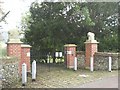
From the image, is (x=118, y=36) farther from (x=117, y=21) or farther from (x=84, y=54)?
(x=84, y=54)

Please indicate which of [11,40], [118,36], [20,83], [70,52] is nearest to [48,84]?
[20,83]

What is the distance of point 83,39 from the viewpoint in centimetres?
1562

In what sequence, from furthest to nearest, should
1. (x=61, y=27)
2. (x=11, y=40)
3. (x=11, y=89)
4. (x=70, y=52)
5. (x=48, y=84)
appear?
(x=61, y=27) → (x=70, y=52) → (x=11, y=40) → (x=48, y=84) → (x=11, y=89)

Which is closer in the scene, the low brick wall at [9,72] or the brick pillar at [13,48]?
the low brick wall at [9,72]

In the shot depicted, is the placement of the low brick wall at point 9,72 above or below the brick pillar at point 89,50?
below

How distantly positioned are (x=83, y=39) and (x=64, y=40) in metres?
1.17

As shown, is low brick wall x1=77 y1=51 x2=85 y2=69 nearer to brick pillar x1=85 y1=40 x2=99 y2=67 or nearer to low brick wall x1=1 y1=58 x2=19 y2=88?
brick pillar x1=85 y1=40 x2=99 y2=67

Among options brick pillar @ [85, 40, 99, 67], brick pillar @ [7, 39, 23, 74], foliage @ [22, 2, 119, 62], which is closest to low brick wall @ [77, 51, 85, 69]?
brick pillar @ [85, 40, 99, 67]

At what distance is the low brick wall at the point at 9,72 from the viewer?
25.7 ft

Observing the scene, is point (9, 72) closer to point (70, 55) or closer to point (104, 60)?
point (70, 55)

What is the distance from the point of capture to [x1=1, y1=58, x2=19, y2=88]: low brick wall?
7.82m

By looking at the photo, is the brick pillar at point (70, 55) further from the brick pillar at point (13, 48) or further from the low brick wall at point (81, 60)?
the brick pillar at point (13, 48)

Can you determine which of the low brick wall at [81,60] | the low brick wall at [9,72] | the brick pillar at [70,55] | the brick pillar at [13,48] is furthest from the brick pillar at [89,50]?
the low brick wall at [9,72]

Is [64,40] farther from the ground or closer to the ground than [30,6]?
closer to the ground
